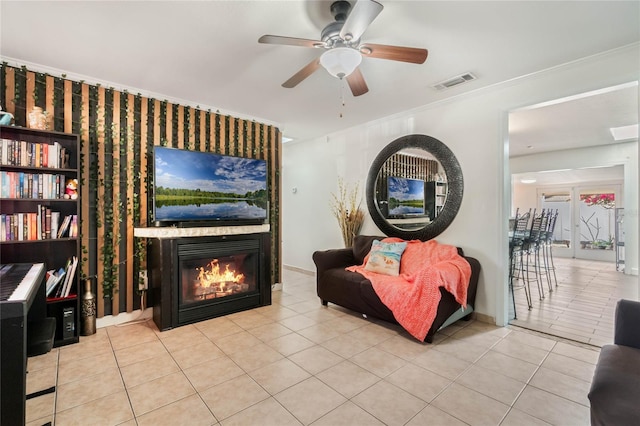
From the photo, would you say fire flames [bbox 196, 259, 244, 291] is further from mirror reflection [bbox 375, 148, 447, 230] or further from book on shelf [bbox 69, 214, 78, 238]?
mirror reflection [bbox 375, 148, 447, 230]

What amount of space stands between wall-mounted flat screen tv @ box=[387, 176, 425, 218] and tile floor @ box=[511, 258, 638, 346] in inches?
66.0

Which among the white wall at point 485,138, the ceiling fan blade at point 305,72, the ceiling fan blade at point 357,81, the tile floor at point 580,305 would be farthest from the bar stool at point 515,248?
the ceiling fan blade at point 305,72

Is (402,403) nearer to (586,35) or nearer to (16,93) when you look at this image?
(586,35)

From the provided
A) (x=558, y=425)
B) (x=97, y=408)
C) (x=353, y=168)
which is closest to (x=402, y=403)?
(x=558, y=425)

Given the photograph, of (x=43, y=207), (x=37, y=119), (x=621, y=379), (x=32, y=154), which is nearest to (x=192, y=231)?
(x=43, y=207)

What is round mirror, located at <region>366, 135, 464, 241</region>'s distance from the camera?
3.53m

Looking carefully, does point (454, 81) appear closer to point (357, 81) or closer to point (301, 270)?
point (357, 81)

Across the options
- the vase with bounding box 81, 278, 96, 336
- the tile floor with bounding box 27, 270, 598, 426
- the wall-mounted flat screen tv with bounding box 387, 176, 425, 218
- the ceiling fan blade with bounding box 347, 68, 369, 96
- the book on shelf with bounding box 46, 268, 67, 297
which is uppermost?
the ceiling fan blade with bounding box 347, 68, 369, 96

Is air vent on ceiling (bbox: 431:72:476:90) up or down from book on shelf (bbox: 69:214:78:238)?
up

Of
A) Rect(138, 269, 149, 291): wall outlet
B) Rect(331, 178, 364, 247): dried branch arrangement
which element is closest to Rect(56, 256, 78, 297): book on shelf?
Rect(138, 269, 149, 291): wall outlet

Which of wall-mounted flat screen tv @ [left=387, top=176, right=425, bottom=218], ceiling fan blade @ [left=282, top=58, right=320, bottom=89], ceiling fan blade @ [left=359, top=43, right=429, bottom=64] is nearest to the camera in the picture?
ceiling fan blade @ [left=359, top=43, right=429, bottom=64]

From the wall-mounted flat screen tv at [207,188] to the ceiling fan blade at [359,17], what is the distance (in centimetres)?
227

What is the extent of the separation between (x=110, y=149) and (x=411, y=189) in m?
3.52

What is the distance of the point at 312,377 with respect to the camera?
6.99ft
